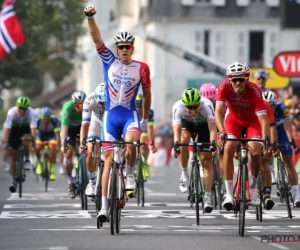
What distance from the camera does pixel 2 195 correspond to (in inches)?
1014

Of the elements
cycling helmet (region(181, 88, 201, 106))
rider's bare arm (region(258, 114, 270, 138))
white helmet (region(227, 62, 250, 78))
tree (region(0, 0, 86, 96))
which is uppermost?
tree (region(0, 0, 86, 96))

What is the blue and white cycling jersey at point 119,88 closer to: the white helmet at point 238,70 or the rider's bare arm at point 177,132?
the white helmet at point 238,70

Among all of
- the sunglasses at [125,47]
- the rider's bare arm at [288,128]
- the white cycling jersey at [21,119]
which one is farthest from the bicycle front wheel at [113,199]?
the white cycling jersey at [21,119]

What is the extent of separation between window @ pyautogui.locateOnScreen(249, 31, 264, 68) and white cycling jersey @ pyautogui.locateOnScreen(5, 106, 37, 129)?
50.0 meters

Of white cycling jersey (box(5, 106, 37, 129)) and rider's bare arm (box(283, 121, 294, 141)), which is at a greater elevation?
white cycling jersey (box(5, 106, 37, 129))

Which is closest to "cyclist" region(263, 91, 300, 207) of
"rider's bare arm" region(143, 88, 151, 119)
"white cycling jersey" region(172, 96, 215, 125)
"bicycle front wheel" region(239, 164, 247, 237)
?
"white cycling jersey" region(172, 96, 215, 125)

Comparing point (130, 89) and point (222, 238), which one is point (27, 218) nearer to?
point (130, 89)

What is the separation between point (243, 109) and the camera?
662 inches

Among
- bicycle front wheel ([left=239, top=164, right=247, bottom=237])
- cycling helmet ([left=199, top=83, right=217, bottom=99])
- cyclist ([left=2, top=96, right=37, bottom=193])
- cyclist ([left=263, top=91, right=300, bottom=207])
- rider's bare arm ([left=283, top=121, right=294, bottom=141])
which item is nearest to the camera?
bicycle front wheel ([left=239, top=164, right=247, bottom=237])

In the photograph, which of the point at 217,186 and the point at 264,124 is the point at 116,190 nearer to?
the point at 264,124

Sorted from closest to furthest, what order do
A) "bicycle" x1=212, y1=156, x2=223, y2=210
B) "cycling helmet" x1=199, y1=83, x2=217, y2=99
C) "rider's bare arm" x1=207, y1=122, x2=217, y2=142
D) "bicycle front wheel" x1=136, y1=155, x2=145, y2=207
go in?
1. "rider's bare arm" x1=207, y1=122, x2=217, y2=142
2. "bicycle" x1=212, y1=156, x2=223, y2=210
3. "cycling helmet" x1=199, y1=83, x2=217, y2=99
4. "bicycle front wheel" x1=136, y1=155, x2=145, y2=207

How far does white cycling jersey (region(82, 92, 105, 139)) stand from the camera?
1934 cm

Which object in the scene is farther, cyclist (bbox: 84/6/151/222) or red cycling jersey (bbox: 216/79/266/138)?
red cycling jersey (bbox: 216/79/266/138)

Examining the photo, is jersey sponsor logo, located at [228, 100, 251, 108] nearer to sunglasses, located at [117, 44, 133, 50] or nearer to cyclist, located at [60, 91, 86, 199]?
sunglasses, located at [117, 44, 133, 50]
